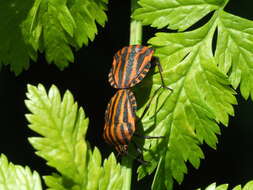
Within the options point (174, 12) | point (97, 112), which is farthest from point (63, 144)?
point (97, 112)

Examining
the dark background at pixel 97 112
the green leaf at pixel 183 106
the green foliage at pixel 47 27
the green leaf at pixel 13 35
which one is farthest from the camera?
the dark background at pixel 97 112

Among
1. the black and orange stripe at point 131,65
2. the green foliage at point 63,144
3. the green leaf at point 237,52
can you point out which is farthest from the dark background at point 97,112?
the green foliage at point 63,144

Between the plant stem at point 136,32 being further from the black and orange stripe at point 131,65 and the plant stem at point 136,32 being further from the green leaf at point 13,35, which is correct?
the green leaf at point 13,35

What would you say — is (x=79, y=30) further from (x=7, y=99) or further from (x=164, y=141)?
(x=7, y=99)

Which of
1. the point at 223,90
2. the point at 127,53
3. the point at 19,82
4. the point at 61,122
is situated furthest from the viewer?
the point at 19,82

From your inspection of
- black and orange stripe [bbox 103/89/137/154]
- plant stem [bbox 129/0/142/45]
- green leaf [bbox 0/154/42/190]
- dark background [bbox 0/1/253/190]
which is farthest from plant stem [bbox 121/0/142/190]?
dark background [bbox 0/1/253/190]

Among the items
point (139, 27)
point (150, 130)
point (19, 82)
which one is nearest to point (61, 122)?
point (150, 130)
